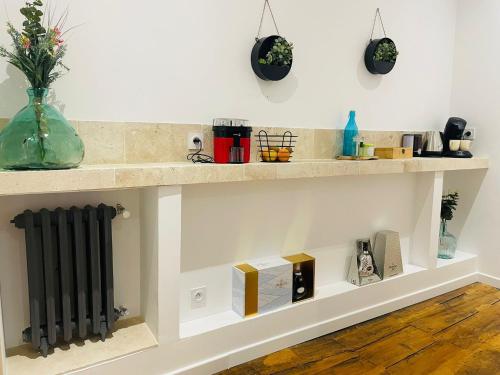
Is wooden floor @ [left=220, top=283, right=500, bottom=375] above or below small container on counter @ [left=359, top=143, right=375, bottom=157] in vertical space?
below

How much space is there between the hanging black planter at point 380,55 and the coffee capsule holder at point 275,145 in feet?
2.51

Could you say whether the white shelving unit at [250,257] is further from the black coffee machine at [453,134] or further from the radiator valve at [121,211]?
the black coffee machine at [453,134]

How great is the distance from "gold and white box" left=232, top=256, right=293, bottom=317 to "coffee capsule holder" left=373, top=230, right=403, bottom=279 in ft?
2.61

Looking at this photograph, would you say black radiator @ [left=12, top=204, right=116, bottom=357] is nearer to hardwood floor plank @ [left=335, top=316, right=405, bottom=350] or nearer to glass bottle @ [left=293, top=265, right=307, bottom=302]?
glass bottle @ [left=293, top=265, right=307, bottom=302]

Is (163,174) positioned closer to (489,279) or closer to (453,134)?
(453,134)

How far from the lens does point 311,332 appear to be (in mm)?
2193

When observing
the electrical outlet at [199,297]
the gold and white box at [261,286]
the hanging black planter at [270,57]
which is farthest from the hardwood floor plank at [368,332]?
the hanging black planter at [270,57]

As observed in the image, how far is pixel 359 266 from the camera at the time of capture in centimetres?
246

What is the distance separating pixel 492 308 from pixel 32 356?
2.79m

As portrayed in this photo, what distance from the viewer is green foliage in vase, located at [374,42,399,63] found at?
2.49 m

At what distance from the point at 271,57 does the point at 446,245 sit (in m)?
2.15

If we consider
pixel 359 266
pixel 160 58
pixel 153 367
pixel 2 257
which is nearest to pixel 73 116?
pixel 160 58

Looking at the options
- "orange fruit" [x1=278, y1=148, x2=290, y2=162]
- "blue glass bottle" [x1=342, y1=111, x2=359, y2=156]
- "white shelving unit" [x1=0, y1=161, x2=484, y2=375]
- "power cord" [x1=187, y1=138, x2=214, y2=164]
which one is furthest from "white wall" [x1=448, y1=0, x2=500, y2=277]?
"power cord" [x1=187, y1=138, x2=214, y2=164]

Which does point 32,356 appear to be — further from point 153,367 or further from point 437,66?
point 437,66
